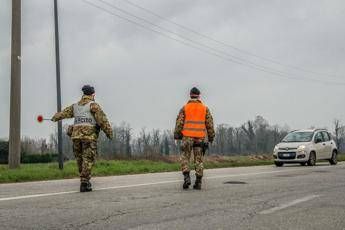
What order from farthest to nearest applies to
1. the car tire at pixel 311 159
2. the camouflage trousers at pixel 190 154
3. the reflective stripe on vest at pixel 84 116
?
the car tire at pixel 311 159, the camouflage trousers at pixel 190 154, the reflective stripe on vest at pixel 84 116

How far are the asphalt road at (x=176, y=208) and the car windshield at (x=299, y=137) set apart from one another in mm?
14744

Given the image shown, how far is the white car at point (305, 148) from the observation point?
24.4 m

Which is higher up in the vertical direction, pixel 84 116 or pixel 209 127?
pixel 84 116

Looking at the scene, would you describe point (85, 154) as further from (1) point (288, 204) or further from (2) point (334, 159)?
(2) point (334, 159)

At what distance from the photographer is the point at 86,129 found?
10336 mm

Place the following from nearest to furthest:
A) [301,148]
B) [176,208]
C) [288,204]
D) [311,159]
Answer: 1. [176,208]
2. [288,204]
3. [301,148]
4. [311,159]

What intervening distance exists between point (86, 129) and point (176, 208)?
319 centimetres

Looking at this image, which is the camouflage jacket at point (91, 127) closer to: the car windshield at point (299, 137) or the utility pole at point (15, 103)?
the utility pole at point (15, 103)

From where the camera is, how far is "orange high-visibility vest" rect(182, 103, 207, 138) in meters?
11.1

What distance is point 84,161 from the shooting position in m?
10.3

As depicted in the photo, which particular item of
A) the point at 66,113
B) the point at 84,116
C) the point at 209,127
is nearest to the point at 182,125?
the point at 209,127

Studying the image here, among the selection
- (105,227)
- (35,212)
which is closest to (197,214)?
(105,227)

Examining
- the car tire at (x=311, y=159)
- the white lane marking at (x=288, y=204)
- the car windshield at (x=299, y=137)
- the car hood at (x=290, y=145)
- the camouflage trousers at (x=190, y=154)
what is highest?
the car windshield at (x=299, y=137)

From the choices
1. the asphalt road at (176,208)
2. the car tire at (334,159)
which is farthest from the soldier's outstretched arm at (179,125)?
the car tire at (334,159)
